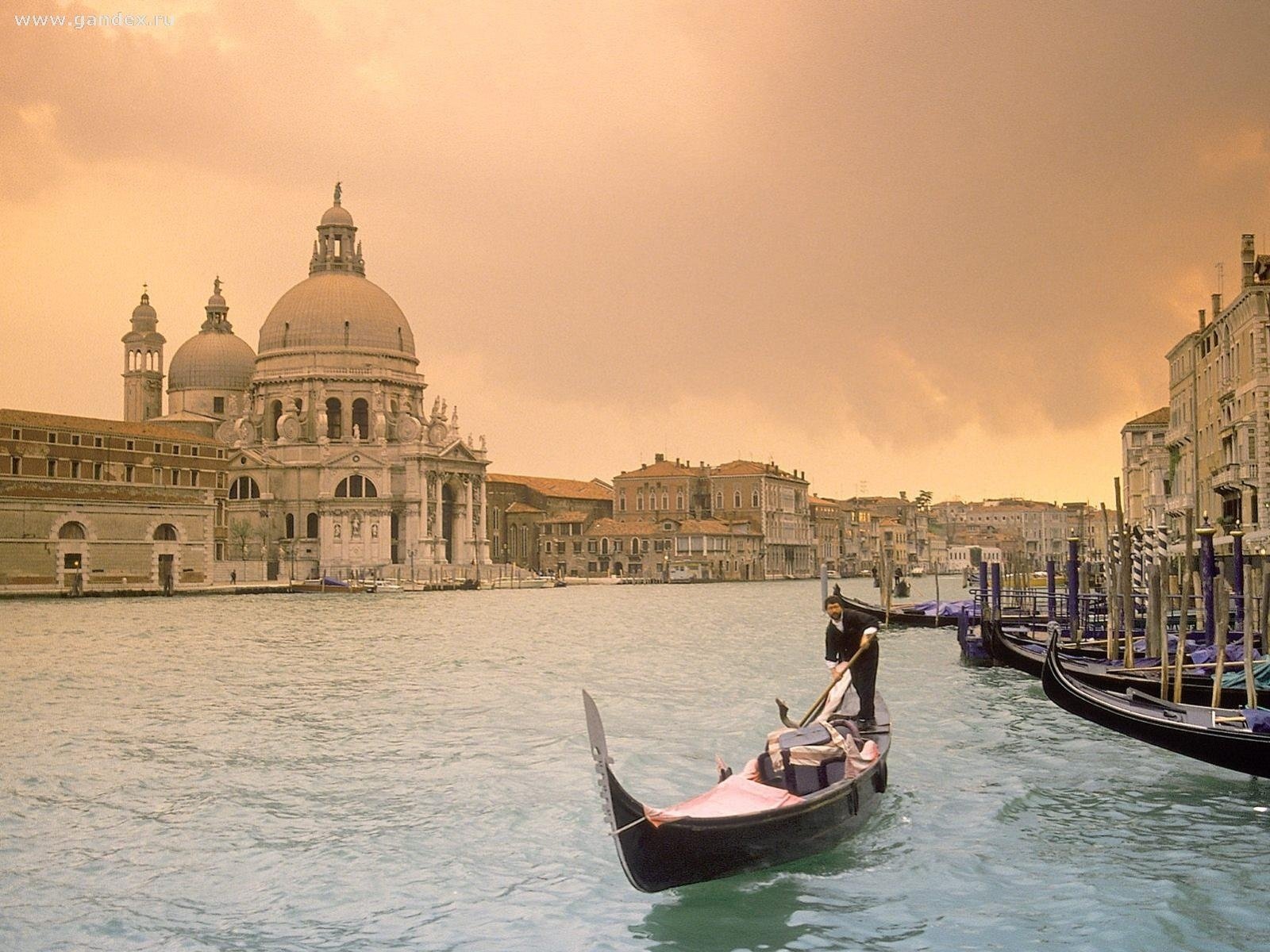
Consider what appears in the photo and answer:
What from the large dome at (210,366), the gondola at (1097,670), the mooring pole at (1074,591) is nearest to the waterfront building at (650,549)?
the large dome at (210,366)

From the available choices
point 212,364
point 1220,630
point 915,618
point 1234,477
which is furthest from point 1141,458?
point 212,364

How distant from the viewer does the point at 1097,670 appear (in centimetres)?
1528

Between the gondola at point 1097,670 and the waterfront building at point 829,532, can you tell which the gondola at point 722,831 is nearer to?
the gondola at point 1097,670

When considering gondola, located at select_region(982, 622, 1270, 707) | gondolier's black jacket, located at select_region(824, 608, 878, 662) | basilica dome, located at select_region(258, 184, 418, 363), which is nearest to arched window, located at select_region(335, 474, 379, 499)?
basilica dome, located at select_region(258, 184, 418, 363)

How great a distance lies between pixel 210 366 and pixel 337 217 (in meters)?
10.8

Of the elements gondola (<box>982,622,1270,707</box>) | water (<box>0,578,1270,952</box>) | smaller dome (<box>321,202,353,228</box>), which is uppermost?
smaller dome (<box>321,202,353,228</box>)

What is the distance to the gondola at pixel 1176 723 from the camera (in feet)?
31.8

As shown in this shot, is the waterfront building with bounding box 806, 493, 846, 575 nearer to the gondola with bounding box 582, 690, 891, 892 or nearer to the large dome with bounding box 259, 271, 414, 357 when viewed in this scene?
the large dome with bounding box 259, 271, 414, 357

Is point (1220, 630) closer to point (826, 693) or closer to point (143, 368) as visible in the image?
point (826, 693)

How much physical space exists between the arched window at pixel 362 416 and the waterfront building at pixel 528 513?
8581mm

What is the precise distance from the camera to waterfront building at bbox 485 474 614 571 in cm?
8094

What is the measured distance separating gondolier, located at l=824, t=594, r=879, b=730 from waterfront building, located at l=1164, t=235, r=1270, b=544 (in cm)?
1668

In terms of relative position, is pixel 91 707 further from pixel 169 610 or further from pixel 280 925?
pixel 169 610

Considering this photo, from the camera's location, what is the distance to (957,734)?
A: 13.6 meters
